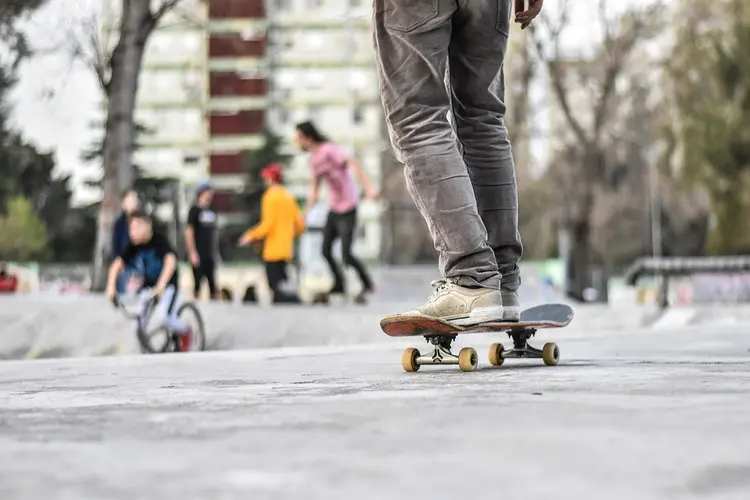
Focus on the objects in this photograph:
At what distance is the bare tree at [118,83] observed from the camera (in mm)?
19062

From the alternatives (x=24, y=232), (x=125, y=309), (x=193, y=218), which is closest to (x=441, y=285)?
(x=125, y=309)

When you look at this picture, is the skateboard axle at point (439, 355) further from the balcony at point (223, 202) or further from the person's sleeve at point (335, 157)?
the balcony at point (223, 202)

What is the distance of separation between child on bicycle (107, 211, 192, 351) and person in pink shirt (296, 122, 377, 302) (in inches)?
117

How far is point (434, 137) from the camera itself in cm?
446

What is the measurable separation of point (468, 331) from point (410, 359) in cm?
23

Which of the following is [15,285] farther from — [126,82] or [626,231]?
[626,231]

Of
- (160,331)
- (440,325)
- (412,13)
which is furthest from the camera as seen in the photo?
(160,331)

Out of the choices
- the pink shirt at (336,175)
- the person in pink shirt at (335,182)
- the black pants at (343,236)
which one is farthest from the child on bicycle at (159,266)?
the black pants at (343,236)

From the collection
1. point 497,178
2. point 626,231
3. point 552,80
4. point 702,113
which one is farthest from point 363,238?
point 497,178

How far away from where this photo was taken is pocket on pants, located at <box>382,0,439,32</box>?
441cm

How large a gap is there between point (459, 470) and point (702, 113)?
40337 mm

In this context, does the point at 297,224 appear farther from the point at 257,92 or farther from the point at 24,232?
the point at 257,92

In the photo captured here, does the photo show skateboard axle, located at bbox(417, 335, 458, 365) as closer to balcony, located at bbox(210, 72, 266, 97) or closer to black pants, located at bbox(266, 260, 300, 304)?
black pants, located at bbox(266, 260, 300, 304)

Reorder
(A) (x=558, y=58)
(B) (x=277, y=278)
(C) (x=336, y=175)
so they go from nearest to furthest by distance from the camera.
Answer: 1. (C) (x=336, y=175)
2. (B) (x=277, y=278)
3. (A) (x=558, y=58)
